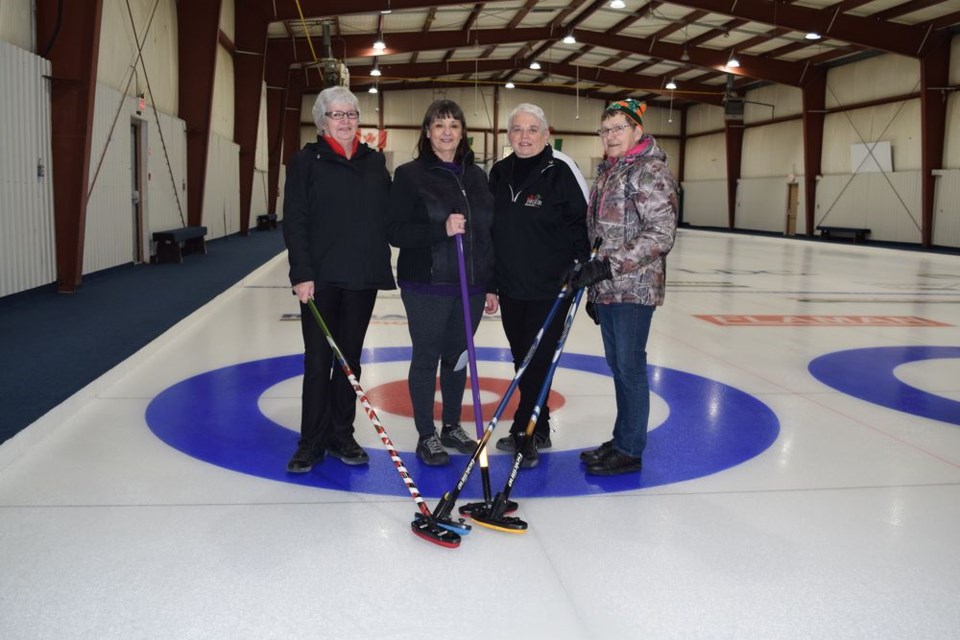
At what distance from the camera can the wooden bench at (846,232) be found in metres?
25.0

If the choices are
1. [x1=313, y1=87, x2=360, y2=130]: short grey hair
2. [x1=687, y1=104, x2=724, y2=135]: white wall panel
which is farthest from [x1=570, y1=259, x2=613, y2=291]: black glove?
[x1=687, y1=104, x2=724, y2=135]: white wall panel

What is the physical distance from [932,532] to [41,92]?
8453 mm

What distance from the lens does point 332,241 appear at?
344 centimetres

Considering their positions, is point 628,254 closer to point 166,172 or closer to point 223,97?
point 166,172

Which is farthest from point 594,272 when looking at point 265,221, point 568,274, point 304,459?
point 265,221

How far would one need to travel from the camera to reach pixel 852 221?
25906 mm

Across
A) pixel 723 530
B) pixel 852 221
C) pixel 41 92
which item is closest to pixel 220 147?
pixel 41 92

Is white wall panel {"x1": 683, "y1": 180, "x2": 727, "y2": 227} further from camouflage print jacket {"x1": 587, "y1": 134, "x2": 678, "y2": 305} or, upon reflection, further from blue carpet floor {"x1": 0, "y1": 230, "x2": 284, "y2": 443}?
camouflage print jacket {"x1": 587, "y1": 134, "x2": 678, "y2": 305}

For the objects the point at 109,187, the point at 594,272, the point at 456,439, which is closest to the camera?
the point at 594,272

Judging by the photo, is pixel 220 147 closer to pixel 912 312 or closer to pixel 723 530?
pixel 912 312

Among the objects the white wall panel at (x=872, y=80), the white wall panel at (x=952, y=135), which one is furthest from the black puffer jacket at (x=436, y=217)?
the white wall panel at (x=872, y=80)

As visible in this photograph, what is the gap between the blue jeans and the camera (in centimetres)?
340

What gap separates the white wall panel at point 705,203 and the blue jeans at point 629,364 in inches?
1285

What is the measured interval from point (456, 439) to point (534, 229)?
1.06m
